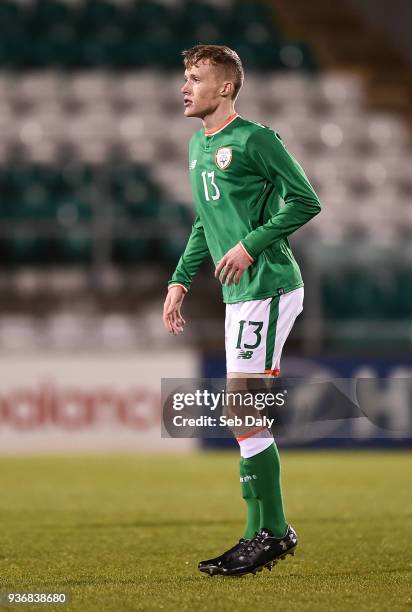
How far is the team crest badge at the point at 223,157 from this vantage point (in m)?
4.28

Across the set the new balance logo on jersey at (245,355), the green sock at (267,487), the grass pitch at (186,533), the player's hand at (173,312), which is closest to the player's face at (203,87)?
the player's hand at (173,312)

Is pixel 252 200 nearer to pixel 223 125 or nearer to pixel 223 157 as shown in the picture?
pixel 223 157

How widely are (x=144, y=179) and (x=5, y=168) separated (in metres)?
1.64

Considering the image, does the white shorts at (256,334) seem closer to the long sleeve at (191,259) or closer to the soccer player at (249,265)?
the soccer player at (249,265)

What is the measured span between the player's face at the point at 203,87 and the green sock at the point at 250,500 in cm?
135

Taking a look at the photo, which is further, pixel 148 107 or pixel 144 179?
pixel 148 107

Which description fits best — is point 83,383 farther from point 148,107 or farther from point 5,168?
point 148,107

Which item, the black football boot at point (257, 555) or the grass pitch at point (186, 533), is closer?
the grass pitch at point (186, 533)

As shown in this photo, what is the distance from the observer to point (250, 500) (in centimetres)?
435

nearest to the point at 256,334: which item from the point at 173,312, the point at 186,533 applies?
the point at 173,312

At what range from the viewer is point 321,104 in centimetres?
1599

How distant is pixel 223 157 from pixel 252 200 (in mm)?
197

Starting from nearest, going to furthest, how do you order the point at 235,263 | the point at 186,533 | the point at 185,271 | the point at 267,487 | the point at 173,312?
the point at 235,263 → the point at 267,487 → the point at 173,312 → the point at 185,271 → the point at 186,533

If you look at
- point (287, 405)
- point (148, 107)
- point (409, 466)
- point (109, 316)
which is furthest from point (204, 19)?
point (287, 405)
